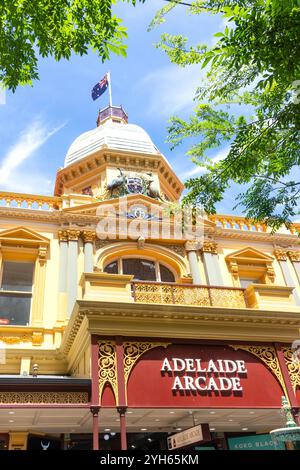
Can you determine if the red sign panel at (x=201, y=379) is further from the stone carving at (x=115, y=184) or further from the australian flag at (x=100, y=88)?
the australian flag at (x=100, y=88)

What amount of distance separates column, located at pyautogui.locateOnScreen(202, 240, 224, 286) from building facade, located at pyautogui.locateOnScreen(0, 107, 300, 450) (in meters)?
0.05

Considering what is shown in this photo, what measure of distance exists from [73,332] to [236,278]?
735 centimetres

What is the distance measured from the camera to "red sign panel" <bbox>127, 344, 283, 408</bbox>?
Answer: 9.67 metres

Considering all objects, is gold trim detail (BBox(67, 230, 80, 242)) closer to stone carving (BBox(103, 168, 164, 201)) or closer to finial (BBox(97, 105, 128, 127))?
stone carving (BBox(103, 168, 164, 201))

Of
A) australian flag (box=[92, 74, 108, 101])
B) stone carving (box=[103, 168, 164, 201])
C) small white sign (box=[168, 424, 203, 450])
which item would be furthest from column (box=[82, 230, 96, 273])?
australian flag (box=[92, 74, 108, 101])

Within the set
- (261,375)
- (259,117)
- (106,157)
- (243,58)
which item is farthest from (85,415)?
(106,157)

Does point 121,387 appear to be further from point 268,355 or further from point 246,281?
point 246,281

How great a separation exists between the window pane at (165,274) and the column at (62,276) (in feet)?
12.0

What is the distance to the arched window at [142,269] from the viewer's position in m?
14.9

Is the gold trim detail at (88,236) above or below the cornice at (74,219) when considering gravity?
below

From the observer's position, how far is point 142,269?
15172 mm

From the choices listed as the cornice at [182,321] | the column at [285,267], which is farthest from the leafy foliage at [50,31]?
the column at [285,267]

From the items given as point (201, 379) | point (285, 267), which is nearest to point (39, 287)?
point (201, 379)

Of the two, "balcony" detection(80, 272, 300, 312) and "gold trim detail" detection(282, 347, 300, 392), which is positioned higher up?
"balcony" detection(80, 272, 300, 312)
